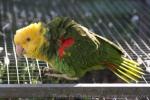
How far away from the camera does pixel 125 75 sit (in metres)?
2.65

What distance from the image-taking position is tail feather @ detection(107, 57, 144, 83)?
265 centimetres

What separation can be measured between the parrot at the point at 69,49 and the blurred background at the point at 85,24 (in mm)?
179

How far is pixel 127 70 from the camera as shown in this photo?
8.74 ft

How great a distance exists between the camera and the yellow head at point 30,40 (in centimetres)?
249

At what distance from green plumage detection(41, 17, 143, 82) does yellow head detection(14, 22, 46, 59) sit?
4 centimetres

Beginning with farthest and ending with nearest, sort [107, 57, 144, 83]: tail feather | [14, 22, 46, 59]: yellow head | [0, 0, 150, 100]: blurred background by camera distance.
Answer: [0, 0, 150, 100]: blurred background, [107, 57, 144, 83]: tail feather, [14, 22, 46, 59]: yellow head

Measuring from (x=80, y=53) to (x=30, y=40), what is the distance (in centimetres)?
33

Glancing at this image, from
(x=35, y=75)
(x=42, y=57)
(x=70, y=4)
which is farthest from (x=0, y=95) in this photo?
(x=70, y=4)

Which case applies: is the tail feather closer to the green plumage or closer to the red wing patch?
the green plumage

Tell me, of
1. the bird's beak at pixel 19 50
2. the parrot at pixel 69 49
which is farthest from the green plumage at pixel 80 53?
the bird's beak at pixel 19 50

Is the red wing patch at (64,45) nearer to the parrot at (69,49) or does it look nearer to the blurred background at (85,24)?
the parrot at (69,49)

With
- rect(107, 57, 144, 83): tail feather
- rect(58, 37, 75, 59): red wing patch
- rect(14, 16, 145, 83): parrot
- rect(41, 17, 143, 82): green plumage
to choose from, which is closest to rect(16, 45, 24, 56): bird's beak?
rect(14, 16, 145, 83): parrot

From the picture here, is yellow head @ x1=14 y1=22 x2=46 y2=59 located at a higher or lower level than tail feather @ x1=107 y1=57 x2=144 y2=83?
higher

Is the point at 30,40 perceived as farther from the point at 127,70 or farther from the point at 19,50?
the point at 127,70
